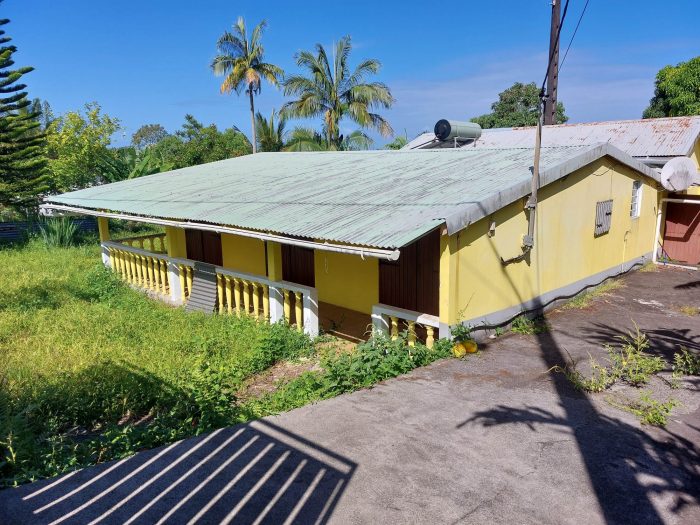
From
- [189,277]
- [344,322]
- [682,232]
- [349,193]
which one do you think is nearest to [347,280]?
[344,322]

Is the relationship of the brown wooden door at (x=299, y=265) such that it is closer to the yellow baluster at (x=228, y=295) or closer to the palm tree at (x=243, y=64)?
the yellow baluster at (x=228, y=295)

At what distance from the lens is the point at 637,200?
1109 centimetres

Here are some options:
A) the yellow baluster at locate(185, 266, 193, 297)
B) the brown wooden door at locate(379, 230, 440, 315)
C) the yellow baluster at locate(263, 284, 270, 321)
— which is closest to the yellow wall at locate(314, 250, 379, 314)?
the brown wooden door at locate(379, 230, 440, 315)

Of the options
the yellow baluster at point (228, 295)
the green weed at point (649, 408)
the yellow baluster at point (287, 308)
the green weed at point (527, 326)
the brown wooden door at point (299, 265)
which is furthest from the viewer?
the brown wooden door at point (299, 265)

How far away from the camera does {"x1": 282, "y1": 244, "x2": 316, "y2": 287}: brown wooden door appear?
35.0 ft

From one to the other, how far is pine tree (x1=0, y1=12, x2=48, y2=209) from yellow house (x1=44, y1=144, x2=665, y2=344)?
29.2 feet

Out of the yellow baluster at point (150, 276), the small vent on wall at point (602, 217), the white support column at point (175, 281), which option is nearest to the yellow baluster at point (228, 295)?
the white support column at point (175, 281)

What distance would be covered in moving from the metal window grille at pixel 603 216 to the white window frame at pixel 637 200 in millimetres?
1555

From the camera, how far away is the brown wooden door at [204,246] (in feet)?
42.0

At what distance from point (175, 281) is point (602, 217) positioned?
8741 mm

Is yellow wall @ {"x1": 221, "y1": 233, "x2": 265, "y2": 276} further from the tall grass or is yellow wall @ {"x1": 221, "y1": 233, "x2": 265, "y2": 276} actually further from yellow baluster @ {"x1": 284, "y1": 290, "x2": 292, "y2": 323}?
yellow baluster @ {"x1": 284, "y1": 290, "x2": 292, "y2": 323}

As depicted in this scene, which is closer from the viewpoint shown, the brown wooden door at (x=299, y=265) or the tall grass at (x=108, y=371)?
the tall grass at (x=108, y=371)

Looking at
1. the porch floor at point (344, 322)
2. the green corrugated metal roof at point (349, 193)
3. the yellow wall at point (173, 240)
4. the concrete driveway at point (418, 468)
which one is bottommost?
the porch floor at point (344, 322)

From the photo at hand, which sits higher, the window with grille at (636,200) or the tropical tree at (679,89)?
the tropical tree at (679,89)
